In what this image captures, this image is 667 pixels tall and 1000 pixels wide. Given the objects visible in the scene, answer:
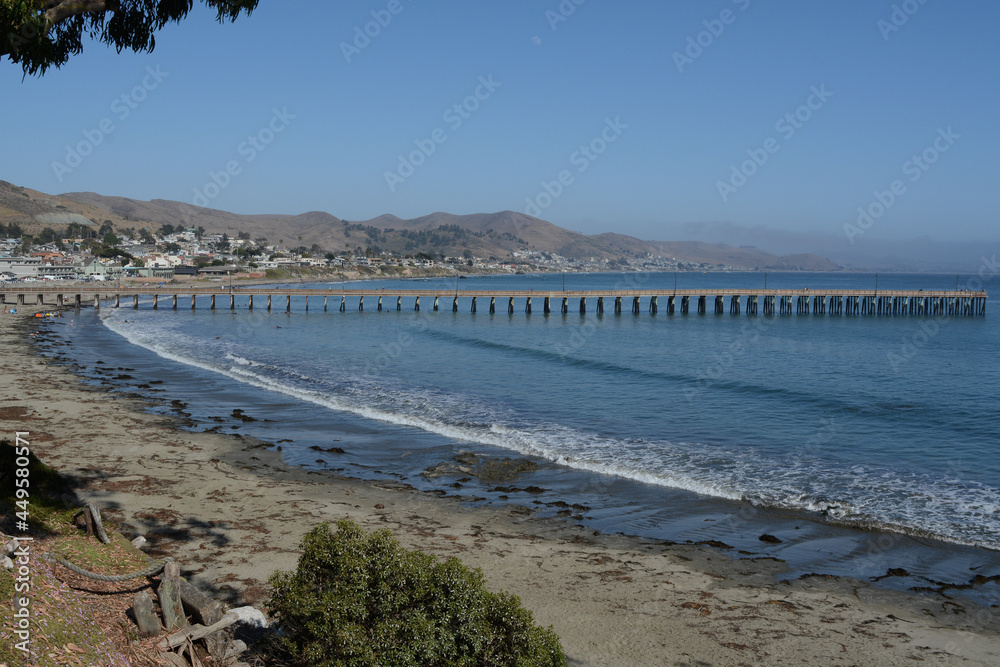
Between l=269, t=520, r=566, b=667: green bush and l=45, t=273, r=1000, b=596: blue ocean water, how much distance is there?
24.4 ft

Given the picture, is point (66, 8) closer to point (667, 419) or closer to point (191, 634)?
point (191, 634)

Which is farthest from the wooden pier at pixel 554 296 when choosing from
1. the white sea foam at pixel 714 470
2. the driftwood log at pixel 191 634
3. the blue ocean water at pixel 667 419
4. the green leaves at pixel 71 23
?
the driftwood log at pixel 191 634

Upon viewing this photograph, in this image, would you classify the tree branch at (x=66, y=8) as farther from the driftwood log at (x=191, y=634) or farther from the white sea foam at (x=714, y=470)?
the white sea foam at (x=714, y=470)

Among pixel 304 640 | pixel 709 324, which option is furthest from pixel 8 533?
pixel 709 324

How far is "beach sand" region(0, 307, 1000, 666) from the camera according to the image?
29.1ft

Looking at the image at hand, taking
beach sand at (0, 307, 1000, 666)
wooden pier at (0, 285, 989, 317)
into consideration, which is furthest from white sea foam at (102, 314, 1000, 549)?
wooden pier at (0, 285, 989, 317)

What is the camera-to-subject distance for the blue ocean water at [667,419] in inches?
558

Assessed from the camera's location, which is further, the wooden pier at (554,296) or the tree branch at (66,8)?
the wooden pier at (554,296)

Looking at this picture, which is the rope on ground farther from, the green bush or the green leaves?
the green leaves

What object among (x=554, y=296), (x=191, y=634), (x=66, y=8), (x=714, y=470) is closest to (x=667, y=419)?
(x=714, y=470)

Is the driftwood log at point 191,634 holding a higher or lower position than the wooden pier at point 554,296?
lower

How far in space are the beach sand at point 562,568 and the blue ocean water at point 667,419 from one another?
4.12 feet

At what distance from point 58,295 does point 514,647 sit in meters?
87.0

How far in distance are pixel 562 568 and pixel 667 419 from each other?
13.8 metres
